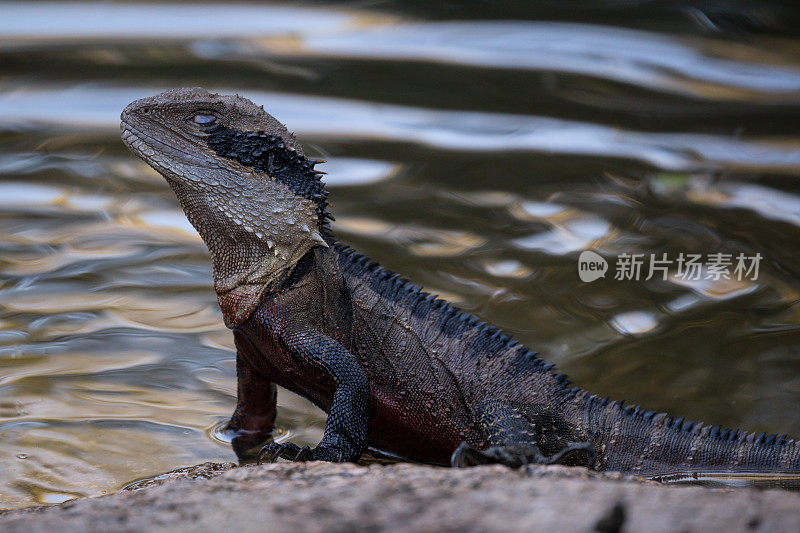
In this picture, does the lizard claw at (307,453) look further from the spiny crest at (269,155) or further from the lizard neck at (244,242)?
the spiny crest at (269,155)

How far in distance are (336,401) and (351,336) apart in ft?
1.79

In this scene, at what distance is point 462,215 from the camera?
7344mm

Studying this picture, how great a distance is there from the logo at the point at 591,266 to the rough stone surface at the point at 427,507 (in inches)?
147

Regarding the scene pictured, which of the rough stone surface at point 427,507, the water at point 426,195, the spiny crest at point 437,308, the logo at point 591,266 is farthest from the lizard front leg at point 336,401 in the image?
the logo at point 591,266

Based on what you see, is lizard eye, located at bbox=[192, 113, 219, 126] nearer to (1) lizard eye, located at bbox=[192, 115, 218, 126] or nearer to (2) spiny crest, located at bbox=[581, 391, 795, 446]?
(1) lizard eye, located at bbox=[192, 115, 218, 126]

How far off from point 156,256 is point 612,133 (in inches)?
191

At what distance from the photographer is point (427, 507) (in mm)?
2502

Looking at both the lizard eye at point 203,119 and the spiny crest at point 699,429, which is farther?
the lizard eye at point 203,119

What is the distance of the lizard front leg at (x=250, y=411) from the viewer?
15.2ft

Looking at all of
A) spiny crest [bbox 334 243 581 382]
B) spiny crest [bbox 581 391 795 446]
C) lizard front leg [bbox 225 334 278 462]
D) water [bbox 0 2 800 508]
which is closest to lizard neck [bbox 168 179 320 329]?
spiny crest [bbox 334 243 581 382]

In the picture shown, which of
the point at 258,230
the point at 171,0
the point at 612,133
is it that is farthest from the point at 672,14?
the point at 258,230

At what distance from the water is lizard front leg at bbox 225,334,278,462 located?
13 centimetres

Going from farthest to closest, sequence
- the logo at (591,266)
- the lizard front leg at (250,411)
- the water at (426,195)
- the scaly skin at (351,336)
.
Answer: the logo at (591,266) → the water at (426,195) → the lizard front leg at (250,411) → the scaly skin at (351,336)

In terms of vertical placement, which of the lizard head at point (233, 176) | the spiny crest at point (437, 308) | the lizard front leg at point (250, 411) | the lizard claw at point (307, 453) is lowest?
the lizard front leg at point (250, 411)
